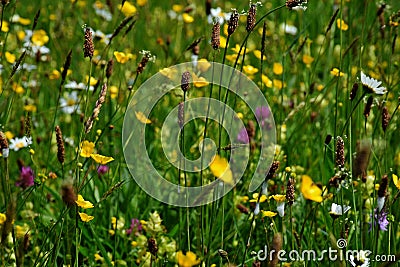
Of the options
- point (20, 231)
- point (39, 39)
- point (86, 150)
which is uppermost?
point (39, 39)

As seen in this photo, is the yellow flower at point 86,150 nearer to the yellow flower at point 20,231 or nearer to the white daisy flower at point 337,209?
the yellow flower at point 20,231

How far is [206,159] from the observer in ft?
5.21

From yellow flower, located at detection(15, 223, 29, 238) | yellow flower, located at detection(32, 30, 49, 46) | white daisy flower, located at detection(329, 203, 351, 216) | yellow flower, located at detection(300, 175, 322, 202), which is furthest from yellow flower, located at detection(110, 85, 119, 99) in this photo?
yellow flower, located at detection(300, 175, 322, 202)

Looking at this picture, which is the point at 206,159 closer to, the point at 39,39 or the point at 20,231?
the point at 20,231

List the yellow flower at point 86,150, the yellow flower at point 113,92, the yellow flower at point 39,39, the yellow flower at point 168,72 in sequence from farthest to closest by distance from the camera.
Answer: the yellow flower at point 39,39
the yellow flower at point 113,92
the yellow flower at point 168,72
the yellow flower at point 86,150

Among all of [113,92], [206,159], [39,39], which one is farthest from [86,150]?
[39,39]

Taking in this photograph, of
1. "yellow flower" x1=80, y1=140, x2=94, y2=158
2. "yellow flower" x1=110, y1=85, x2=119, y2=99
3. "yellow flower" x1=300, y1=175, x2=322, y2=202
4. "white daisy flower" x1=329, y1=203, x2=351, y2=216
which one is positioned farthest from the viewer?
"yellow flower" x1=110, y1=85, x2=119, y2=99

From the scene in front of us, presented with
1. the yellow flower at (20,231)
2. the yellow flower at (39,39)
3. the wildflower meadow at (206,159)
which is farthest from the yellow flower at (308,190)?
the yellow flower at (39,39)

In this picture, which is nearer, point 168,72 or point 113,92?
point 168,72

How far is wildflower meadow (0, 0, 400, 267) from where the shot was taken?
1117mm

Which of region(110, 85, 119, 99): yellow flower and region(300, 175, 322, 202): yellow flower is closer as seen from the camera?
region(300, 175, 322, 202): yellow flower

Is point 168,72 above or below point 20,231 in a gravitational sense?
above

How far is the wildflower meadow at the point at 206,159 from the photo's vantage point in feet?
3.67

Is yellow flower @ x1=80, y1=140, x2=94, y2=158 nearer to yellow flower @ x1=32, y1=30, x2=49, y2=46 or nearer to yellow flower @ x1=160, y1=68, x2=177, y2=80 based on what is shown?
yellow flower @ x1=160, y1=68, x2=177, y2=80
